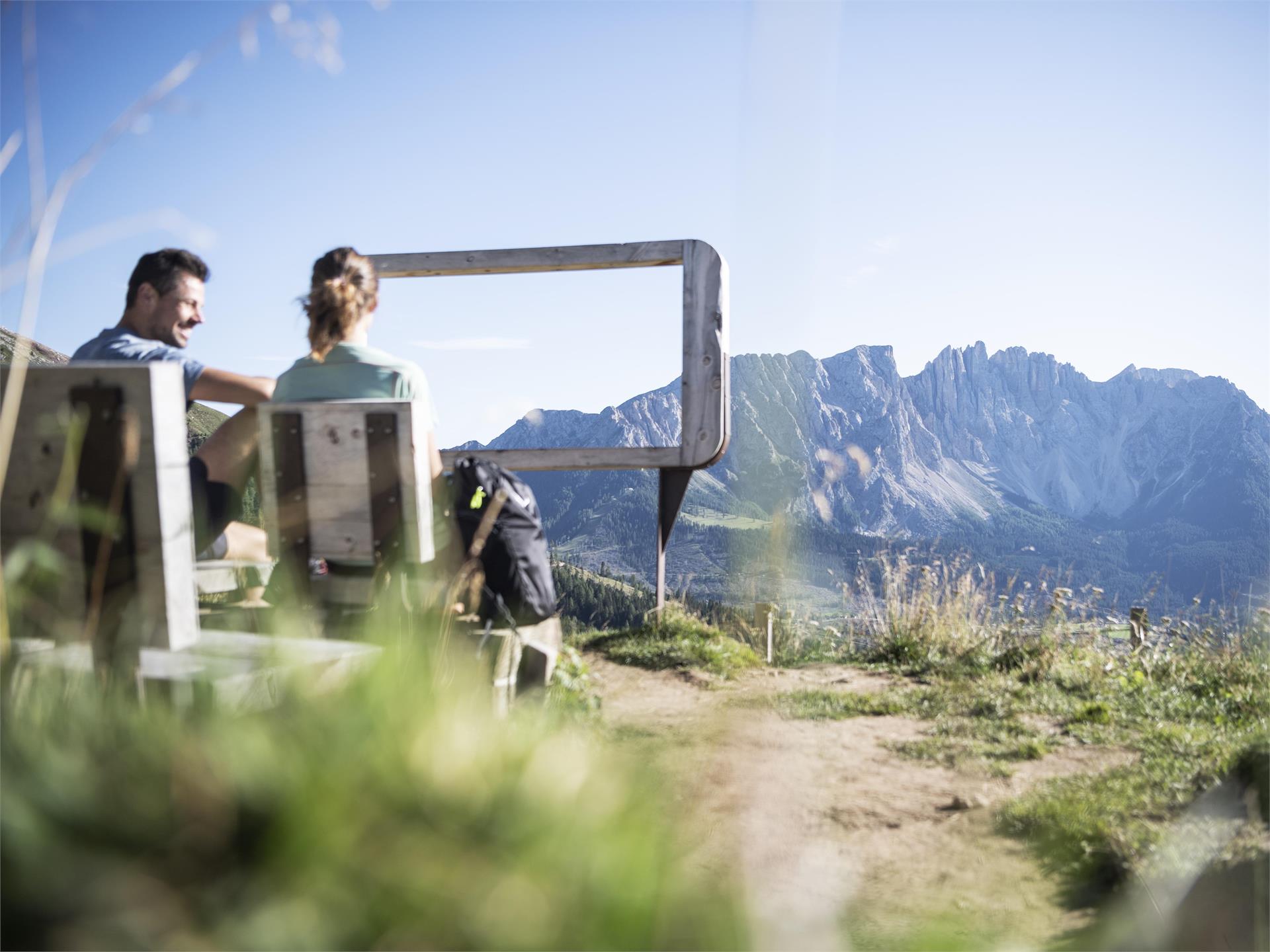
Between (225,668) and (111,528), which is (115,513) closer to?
(111,528)

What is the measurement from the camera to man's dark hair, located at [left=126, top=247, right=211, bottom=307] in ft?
10.9

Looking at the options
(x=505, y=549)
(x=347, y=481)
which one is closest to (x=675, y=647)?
(x=505, y=549)

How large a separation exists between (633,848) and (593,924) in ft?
0.30

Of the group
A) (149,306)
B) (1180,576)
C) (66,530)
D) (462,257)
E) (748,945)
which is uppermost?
(462,257)

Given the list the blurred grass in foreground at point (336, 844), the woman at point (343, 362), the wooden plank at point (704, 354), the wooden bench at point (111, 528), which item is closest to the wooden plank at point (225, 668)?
the wooden bench at point (111, 528)

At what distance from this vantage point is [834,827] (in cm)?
281

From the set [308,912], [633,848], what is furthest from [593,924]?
[308,912]

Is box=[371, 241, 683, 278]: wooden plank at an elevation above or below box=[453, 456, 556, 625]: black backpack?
above

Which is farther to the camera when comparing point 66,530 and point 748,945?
point 66,530

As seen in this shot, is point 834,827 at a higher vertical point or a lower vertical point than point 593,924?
lower

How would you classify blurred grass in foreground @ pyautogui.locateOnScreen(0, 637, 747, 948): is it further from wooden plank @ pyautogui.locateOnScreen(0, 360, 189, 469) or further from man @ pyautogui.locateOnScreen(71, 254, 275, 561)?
man @ pyautogui.locateOnScreen(71, 254, 275, 561)

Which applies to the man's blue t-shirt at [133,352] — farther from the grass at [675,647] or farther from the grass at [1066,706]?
the grass at [675,647]

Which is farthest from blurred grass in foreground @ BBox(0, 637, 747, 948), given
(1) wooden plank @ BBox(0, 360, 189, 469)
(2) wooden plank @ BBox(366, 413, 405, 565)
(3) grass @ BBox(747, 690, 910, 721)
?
(3) grass @ BBox(747, 690, 910, 721)

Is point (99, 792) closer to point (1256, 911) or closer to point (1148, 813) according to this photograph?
point (1256, 911)
